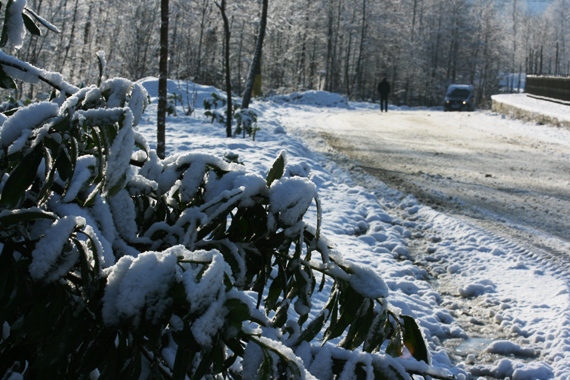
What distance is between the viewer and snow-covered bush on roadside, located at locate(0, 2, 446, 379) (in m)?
0.84

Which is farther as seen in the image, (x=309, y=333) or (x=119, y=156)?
(x=309, y=333)

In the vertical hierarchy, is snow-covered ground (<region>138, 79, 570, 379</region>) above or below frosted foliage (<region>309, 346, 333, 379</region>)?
below

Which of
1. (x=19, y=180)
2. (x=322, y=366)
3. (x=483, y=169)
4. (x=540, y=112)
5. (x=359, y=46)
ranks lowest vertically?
(x=483, y=169)

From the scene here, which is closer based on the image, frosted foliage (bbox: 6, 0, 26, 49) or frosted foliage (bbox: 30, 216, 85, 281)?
frosted foliage (bbox: 30, 216, 85, 281)

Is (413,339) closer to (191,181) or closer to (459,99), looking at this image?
(191,181)

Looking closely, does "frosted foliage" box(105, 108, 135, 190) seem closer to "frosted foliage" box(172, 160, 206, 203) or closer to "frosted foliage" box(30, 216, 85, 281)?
"frosted foliage" box(30, 216, 85, 281)

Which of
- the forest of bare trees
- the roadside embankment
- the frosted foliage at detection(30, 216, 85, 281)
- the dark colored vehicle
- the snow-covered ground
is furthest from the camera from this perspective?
the forest of bare trees

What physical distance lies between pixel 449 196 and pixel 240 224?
7.90 meters

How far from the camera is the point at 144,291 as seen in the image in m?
0.82

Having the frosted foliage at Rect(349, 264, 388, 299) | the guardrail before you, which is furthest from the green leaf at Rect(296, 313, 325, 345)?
the guardrail

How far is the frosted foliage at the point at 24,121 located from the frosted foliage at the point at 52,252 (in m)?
0.14

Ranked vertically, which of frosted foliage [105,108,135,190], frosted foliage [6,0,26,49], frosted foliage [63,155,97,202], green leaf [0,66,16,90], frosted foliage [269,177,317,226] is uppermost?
frosted foliage [6,0,26,49]

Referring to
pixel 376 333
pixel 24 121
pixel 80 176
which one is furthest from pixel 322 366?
pixel 24 121

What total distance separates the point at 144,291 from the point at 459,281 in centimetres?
506
